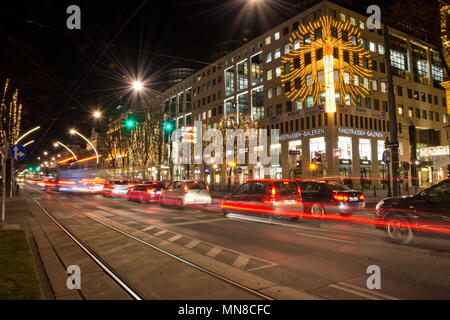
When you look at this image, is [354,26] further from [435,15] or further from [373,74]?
[435,15]

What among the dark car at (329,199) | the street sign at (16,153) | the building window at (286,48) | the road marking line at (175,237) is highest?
the building window at (286,48)

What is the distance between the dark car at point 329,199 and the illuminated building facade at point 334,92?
20.4 m

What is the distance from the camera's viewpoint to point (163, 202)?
19.4 m

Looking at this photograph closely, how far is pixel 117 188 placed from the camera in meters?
28.6

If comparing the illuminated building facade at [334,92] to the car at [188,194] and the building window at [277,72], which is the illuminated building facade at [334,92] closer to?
the building window at [277,72]

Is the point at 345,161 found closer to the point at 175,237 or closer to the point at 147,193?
the point at 147,193

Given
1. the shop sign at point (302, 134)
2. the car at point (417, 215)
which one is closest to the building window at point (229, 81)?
the shop sign at point (302, 134)

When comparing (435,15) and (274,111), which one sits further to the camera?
(274,111)

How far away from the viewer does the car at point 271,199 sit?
483 inches

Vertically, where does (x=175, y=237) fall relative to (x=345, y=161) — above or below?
below

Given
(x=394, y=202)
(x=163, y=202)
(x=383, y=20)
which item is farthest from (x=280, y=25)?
(x=394, y=202)

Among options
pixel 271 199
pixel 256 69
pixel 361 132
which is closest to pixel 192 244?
pixel 271 199

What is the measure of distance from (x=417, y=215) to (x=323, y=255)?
9.54 feet

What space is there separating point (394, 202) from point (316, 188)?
5.20 m
